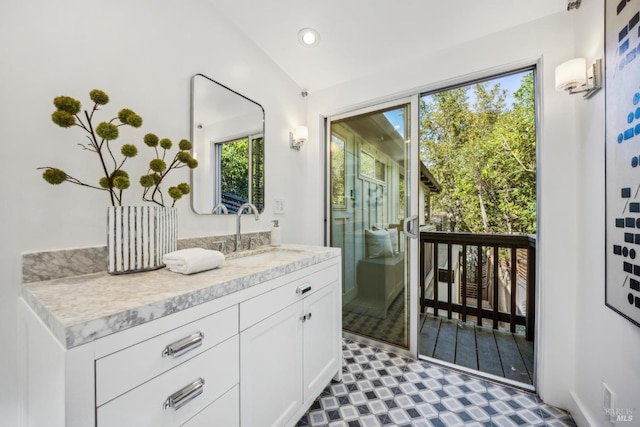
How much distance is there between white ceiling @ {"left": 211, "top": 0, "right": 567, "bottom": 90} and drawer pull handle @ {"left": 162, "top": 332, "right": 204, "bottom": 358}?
1.91 metres

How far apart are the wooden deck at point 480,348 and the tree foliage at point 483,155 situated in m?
1.77

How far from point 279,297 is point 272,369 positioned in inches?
12.1

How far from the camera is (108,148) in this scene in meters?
1.13

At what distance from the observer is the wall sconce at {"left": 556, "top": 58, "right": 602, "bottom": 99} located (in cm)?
120

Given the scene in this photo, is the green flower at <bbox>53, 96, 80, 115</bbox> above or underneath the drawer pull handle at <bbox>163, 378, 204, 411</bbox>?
above

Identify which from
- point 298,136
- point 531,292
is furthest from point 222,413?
point 531,292

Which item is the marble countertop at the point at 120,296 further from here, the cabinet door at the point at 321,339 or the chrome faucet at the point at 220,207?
the chrome faucet at the point at 220,207

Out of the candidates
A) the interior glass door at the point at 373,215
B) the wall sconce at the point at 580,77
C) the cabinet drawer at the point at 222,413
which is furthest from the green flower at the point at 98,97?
the wall sconce at the point at 580,77

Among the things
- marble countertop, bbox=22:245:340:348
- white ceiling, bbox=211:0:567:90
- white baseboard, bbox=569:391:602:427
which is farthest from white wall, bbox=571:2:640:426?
marble countertop, bbox=22:245:340:348

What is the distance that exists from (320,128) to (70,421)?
91.9 inches

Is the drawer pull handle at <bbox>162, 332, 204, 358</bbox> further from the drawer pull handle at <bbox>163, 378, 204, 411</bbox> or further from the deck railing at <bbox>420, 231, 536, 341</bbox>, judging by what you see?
the deck railing at <bbox>420, 231, 536, 341</bbox>

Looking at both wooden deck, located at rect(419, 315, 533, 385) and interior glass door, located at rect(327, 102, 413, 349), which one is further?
interior glass door, located at rect(327, 102, 413, 349)

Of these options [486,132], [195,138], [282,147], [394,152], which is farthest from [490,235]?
[195,138]

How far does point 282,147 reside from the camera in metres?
2.18
